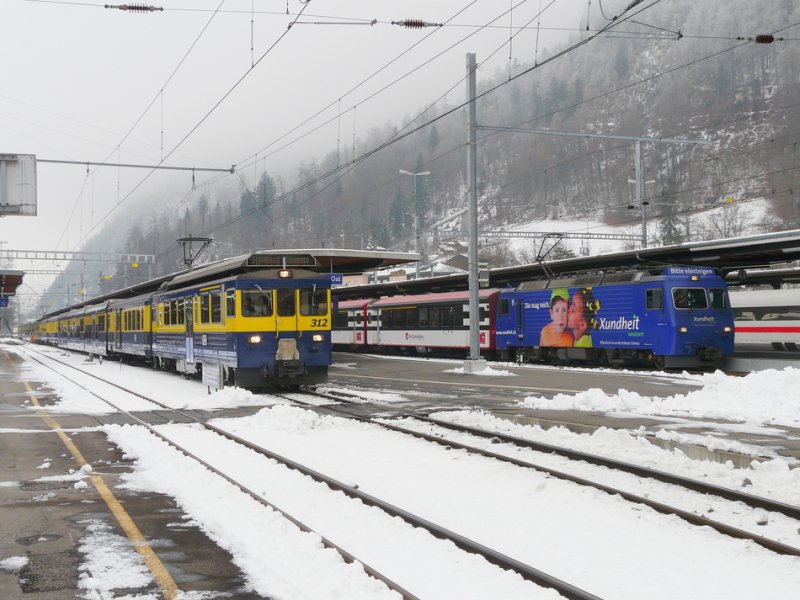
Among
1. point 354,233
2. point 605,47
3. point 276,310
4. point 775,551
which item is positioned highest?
point 605,47

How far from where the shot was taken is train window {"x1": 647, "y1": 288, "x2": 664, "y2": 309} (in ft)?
82.8

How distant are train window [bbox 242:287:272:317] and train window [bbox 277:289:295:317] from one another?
26 centimetres

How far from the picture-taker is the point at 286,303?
772 inches

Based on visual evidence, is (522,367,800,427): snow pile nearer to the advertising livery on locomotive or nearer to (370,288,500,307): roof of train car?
the advertising livery on locomotive

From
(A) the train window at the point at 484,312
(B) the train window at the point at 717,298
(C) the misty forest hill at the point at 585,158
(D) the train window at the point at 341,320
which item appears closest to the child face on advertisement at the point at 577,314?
(B) the train window at the point at 717,298

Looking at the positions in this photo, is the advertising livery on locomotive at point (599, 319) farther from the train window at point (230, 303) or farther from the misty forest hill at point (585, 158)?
the misty forest hill at point (585, 158)

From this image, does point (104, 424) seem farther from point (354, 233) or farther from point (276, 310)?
point (354, 233)

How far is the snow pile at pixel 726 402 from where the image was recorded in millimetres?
13875

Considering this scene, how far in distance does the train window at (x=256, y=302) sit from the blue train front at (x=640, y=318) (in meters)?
12.7

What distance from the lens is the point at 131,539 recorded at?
696 centimetres

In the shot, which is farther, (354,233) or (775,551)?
(354,233)

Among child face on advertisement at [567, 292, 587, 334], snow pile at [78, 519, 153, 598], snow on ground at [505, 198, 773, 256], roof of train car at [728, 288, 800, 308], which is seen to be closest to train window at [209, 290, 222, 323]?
snow pile at [78, 519, 153, 598]

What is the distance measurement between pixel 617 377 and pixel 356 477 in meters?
15.0

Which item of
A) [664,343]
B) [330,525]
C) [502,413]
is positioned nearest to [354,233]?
[664,343]
